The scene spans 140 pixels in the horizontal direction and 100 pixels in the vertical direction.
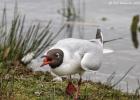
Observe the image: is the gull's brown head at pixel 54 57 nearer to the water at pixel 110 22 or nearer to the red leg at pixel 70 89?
the red leg at pixel 70 89

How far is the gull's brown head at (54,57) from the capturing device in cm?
400

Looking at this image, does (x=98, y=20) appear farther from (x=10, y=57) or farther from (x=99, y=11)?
(x=10, y=57)

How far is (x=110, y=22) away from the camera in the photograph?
754 centimetres

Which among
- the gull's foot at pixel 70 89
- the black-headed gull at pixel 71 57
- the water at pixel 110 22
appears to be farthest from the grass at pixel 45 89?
the water at pixel 110 22

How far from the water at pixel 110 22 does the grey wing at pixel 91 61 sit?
1.12 m

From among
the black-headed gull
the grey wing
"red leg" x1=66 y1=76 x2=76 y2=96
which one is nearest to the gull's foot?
"red leg" x1=66 y1=76 x2=76 y2=96

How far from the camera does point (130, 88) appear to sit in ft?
17.7

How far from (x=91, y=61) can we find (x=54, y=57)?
0.35 metres

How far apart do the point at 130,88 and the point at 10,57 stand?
1.43m

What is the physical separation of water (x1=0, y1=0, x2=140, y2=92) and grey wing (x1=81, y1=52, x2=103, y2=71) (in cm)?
112

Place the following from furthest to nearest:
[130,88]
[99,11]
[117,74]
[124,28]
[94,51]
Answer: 1. [99,11]
2. [124,28]
3. [117,74]
4. [130,88]
5. [94,51]

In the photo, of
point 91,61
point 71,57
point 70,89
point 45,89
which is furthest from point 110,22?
point 71,57

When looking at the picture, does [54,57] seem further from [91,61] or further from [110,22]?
[110,22]

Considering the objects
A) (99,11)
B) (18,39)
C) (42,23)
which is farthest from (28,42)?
(99,11)
